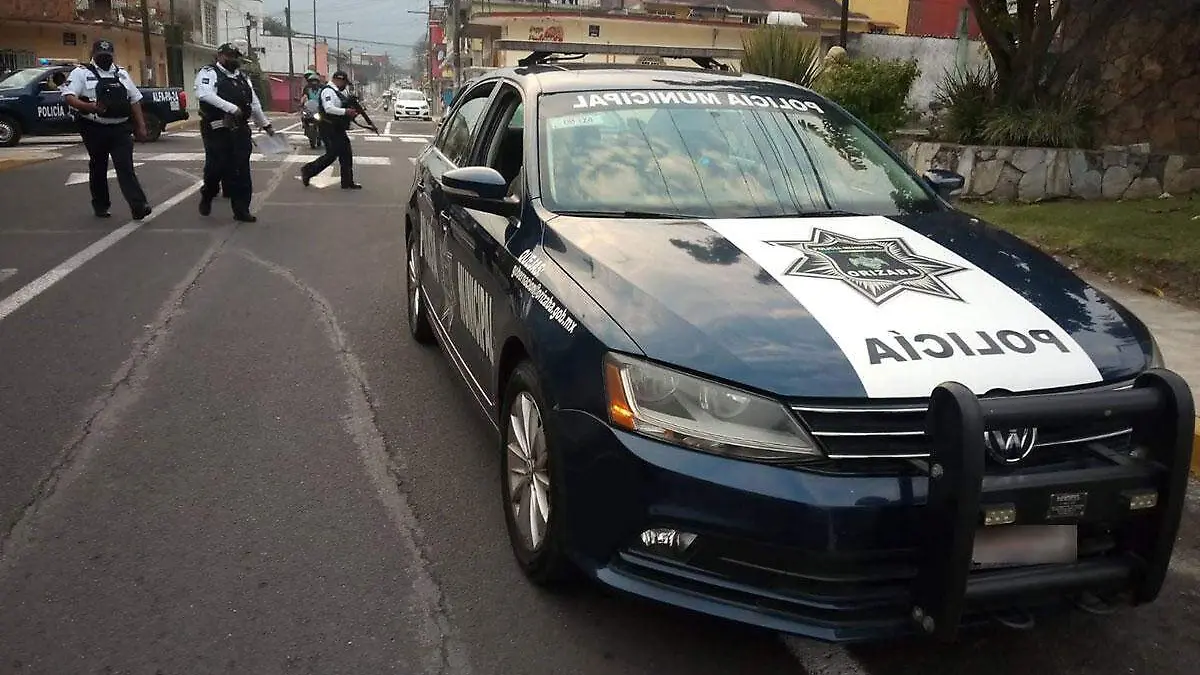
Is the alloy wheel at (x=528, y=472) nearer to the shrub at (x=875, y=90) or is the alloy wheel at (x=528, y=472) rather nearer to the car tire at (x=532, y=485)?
the car tire at (x=532, y=485)

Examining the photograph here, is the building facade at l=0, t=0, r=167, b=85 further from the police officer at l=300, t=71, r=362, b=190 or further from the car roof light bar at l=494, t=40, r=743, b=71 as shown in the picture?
the car roof light bar at l=494, t=40, r=743, b=71

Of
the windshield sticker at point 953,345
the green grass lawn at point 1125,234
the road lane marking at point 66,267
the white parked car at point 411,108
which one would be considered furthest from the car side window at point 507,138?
the white parked car at point 411,108

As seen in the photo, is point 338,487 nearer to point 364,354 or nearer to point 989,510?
point 364,354

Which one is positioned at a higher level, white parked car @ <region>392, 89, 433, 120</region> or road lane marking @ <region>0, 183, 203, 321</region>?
road lane marking @ <region>0, 183, 203, 321</region>

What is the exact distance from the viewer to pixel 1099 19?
11.0 metres

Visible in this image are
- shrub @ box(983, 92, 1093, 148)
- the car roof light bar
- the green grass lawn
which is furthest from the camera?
shrub @ box(983, 92, 1093, 148)

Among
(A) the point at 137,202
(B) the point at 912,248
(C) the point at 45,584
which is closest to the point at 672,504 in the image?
(B) the point at 912,248

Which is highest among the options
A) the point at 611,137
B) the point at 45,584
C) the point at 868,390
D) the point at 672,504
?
the point at 611,137

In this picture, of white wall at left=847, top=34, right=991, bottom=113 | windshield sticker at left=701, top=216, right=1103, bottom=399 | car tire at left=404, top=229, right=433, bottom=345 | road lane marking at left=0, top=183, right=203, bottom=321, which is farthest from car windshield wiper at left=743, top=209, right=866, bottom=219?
white wall at left=847, top=34, right=991, bottom=113

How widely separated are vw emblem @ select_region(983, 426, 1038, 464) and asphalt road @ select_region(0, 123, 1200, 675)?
2.48 ft

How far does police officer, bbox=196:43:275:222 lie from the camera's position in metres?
10.7

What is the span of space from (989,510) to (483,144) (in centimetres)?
308

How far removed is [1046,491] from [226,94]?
10.1m

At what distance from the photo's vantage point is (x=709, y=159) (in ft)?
13.4
